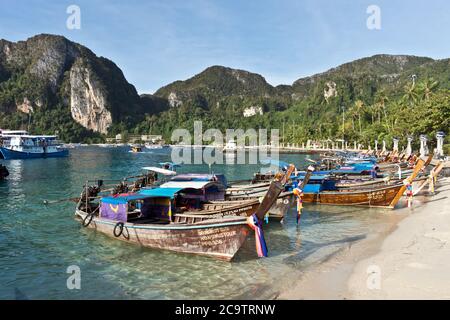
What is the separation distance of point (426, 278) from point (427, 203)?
1656 centimetres

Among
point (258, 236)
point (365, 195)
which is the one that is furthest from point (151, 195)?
point (365, 195)

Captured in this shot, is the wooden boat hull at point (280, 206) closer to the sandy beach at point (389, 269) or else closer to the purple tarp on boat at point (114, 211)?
the sandy beach at point (389, 269)

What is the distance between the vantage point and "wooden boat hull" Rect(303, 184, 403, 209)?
994 inches

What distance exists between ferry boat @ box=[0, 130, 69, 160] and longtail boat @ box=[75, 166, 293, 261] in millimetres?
79951

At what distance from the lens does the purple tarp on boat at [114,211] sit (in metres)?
17.9

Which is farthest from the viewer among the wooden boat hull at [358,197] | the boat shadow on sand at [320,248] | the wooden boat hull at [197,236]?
the wooden boat hull at [358,197]

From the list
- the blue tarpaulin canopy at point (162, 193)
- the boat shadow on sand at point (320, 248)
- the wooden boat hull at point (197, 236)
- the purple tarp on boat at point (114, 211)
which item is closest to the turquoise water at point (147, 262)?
the boat shadow on sand at point (320, 248)

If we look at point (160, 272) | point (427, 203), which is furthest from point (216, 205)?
point (427, 203)

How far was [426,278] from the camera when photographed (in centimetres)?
1184

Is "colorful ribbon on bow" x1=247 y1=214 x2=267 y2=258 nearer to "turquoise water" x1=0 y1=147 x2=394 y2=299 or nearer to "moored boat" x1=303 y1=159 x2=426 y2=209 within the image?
"turquoise water" x1=0 y1=147 x2=394 y2=299

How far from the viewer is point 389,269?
1303cm

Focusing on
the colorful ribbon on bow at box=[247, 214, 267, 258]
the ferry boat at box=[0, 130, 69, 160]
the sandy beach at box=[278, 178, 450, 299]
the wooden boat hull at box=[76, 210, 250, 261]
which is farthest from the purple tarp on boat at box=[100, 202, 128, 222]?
the ferry boat at box=[0, 130, 69, 160]

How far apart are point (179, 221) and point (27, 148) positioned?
89.5m

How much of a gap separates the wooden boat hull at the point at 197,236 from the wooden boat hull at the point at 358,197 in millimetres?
14861
